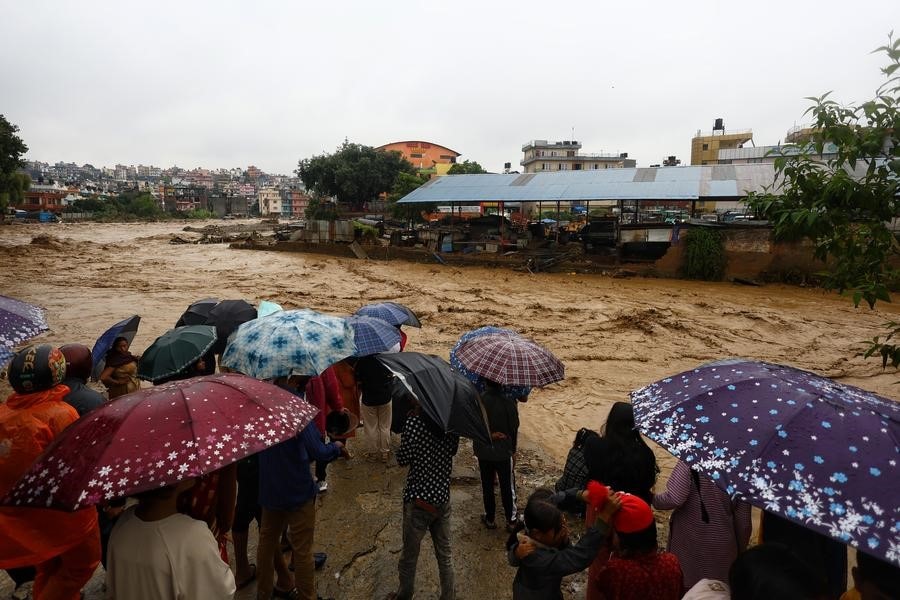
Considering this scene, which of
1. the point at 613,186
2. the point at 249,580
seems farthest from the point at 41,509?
the point at 613,186

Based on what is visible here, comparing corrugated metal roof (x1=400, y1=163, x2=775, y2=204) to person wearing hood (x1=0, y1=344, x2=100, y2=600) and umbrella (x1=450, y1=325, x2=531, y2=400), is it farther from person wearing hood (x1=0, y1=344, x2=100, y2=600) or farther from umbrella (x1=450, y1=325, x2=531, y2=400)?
person wearing hood (x1=0, y1=344, x2=100, y2=600)

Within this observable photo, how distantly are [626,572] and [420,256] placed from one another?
21.1 meters

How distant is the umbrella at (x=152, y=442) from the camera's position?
66.1 inches

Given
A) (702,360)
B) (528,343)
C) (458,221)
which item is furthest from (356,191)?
(528,343)

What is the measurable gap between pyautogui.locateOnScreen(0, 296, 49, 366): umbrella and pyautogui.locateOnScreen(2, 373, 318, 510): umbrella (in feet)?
5.05

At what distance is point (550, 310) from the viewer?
1366cm

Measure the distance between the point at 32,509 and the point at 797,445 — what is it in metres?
3.40

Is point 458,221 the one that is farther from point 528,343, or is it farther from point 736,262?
point 528,343

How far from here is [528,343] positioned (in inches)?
153

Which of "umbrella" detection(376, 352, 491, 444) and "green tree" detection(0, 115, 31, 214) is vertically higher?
"green tree" detection(0, 115, 31, 214)

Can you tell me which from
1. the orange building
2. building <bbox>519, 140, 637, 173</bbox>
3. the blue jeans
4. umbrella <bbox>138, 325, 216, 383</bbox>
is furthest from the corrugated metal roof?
the orange building

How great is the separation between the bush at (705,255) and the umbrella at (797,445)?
16931 mm

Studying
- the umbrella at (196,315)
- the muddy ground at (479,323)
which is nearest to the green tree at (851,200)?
the muddy ground at (479,323)

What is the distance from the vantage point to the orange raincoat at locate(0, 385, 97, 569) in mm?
2332
